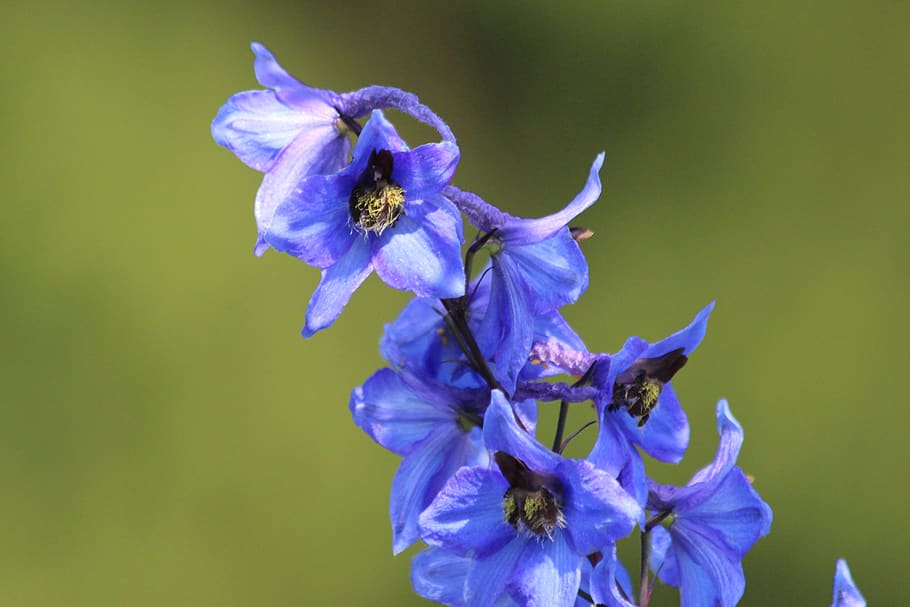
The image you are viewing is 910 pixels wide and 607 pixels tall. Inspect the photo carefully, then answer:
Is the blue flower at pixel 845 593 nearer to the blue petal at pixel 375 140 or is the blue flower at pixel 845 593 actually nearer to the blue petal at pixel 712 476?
the blue petal at pixel 712 476

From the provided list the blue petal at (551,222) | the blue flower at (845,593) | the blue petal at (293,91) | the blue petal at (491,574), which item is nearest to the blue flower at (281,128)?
the blue petal at (293,91)

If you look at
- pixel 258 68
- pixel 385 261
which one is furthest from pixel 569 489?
pixel 258 68

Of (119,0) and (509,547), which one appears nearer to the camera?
(509,547)

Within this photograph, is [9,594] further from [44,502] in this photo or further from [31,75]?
[31,75]

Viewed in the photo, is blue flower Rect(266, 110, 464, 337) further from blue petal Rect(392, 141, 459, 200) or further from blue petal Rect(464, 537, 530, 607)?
blue petal Rect(464, 537, 530, 607)

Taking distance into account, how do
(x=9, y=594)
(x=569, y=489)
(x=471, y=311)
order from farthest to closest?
(x=9, y=594), (x=471, y=311), (x=569, y=489)

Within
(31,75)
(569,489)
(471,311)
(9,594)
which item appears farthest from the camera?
(31,75)
